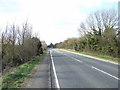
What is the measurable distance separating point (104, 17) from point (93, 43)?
12224 millimetres

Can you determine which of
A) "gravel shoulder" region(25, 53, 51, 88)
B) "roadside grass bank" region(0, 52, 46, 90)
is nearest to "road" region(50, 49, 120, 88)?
"gravel shoulder" region(25, 53, 51, 88)

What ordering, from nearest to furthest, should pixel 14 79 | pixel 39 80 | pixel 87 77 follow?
pixel 39 80 → pixel 14 79 → pixel 87 77

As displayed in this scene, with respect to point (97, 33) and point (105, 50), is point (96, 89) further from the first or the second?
point (97, 33)

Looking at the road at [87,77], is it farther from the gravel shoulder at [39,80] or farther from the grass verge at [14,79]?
the grass verge at [14,79]

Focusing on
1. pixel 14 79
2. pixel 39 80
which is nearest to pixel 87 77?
pixel 39 80

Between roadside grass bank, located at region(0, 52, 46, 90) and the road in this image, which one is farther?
the road

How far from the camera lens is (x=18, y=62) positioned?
26.6m

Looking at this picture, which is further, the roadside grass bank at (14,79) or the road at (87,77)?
the road at (87,77)

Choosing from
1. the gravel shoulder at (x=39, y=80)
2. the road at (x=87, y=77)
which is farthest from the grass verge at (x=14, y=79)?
the road at (x=87, y=77)

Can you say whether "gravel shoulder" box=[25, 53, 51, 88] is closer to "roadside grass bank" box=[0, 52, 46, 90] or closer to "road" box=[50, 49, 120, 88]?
"roadside grass bank" box=[0, 52, 46, 90]

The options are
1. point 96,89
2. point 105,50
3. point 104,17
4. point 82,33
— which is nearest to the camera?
point 96,89

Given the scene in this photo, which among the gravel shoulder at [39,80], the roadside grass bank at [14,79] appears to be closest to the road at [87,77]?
the gravel shoulder at [39,80]

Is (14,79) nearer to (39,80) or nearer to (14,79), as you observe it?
(14,79)

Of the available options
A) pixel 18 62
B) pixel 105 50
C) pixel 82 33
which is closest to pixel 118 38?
pixel 105 50
